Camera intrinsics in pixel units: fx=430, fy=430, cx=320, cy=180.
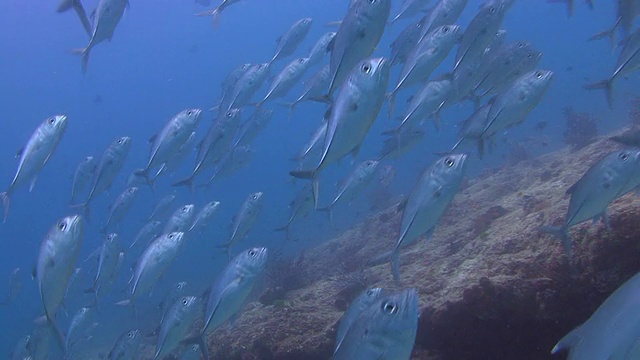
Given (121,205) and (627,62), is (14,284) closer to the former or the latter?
(121,205)

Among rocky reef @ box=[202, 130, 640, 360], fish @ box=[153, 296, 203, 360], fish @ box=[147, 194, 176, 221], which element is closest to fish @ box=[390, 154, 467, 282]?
rocky reef @ box=[202, 130, 640, 360]

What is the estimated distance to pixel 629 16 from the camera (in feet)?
15.5

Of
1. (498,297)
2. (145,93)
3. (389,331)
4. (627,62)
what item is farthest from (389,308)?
(145,93)

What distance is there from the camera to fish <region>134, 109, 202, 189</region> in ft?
19.1

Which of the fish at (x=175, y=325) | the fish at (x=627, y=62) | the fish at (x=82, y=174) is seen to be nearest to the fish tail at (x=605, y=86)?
the fish at (x=627, y=62)

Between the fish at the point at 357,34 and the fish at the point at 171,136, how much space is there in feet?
11.2

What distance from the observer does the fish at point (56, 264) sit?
3.17 meters

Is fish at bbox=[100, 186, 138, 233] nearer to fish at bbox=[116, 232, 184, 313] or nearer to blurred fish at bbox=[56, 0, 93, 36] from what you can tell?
fish at bbox=[116, 232, 184, 313]

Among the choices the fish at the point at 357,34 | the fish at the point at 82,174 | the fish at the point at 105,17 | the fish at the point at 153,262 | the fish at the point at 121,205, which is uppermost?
the fish at the point at 105,17

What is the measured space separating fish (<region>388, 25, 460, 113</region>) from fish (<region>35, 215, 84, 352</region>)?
128 inches

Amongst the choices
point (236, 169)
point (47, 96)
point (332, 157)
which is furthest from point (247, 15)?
point (332, 157)

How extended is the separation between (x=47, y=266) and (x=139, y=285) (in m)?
1.86

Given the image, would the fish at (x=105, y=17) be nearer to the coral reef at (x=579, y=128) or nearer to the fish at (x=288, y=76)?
the fish at (x=288, y=76)

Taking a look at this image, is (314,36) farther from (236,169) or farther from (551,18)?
(551,18)
